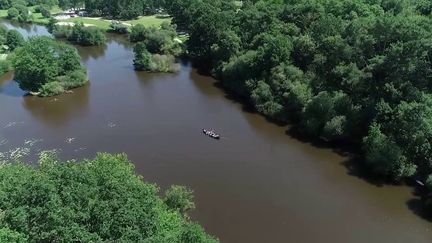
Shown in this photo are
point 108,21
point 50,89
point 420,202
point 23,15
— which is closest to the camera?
point 420,202

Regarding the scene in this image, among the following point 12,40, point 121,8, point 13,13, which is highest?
point 121,8

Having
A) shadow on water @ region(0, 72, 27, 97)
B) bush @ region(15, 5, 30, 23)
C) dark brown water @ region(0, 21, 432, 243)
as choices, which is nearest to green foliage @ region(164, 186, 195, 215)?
dark brown water @ region(0, 21, 432, 243)

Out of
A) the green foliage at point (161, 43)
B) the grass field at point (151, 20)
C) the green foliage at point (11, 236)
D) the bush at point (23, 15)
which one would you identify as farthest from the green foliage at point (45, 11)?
the green foliage at point (11, 236)

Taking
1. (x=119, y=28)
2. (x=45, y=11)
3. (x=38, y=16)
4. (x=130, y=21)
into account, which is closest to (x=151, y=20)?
(x=130, y=21)

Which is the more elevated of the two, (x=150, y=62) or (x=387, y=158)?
(x=387, y=158)

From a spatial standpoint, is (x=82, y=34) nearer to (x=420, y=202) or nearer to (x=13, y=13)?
(x=13, y=13)

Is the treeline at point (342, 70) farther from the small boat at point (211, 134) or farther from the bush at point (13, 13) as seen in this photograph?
the bush at point (13, 13)

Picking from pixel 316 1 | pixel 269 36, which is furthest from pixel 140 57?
pixel 316 1

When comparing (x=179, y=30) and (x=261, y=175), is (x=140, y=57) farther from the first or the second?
(x=261, y=175)

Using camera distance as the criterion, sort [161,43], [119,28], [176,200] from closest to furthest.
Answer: [176,200]
[161,43]
[119,28]
